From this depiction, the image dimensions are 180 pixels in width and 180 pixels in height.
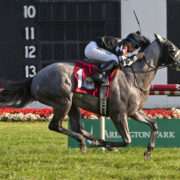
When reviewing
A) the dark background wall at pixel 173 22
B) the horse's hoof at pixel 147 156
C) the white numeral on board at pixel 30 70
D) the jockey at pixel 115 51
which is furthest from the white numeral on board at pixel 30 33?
the horse's hoof at pixel 147 156

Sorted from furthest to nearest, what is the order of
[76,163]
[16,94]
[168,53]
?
[16,94] < [168,53] < [76,163]

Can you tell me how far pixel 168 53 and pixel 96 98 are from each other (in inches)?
42.9

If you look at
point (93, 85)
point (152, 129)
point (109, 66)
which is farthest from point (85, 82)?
point (152, 129)

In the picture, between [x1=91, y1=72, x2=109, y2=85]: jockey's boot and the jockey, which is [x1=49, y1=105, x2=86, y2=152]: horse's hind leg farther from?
the jockey

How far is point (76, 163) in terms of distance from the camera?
27.6 ft

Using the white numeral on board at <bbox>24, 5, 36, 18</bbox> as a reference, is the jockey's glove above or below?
above

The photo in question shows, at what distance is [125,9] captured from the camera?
19797 mm

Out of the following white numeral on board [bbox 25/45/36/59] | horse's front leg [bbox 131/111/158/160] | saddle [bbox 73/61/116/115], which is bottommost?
white numeral on board [bbox 25/45/36/59]

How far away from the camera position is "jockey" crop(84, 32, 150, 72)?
876 centimetres

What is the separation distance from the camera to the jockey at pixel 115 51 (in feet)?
28.7

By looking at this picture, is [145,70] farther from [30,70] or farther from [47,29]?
[47,29]

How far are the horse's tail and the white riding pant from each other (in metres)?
0.81

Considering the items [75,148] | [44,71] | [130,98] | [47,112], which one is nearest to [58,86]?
[44,71]

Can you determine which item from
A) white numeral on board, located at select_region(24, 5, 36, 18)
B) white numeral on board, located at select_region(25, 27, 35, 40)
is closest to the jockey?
white numeral on board, located at select_region(25, 27, 35, 40)
